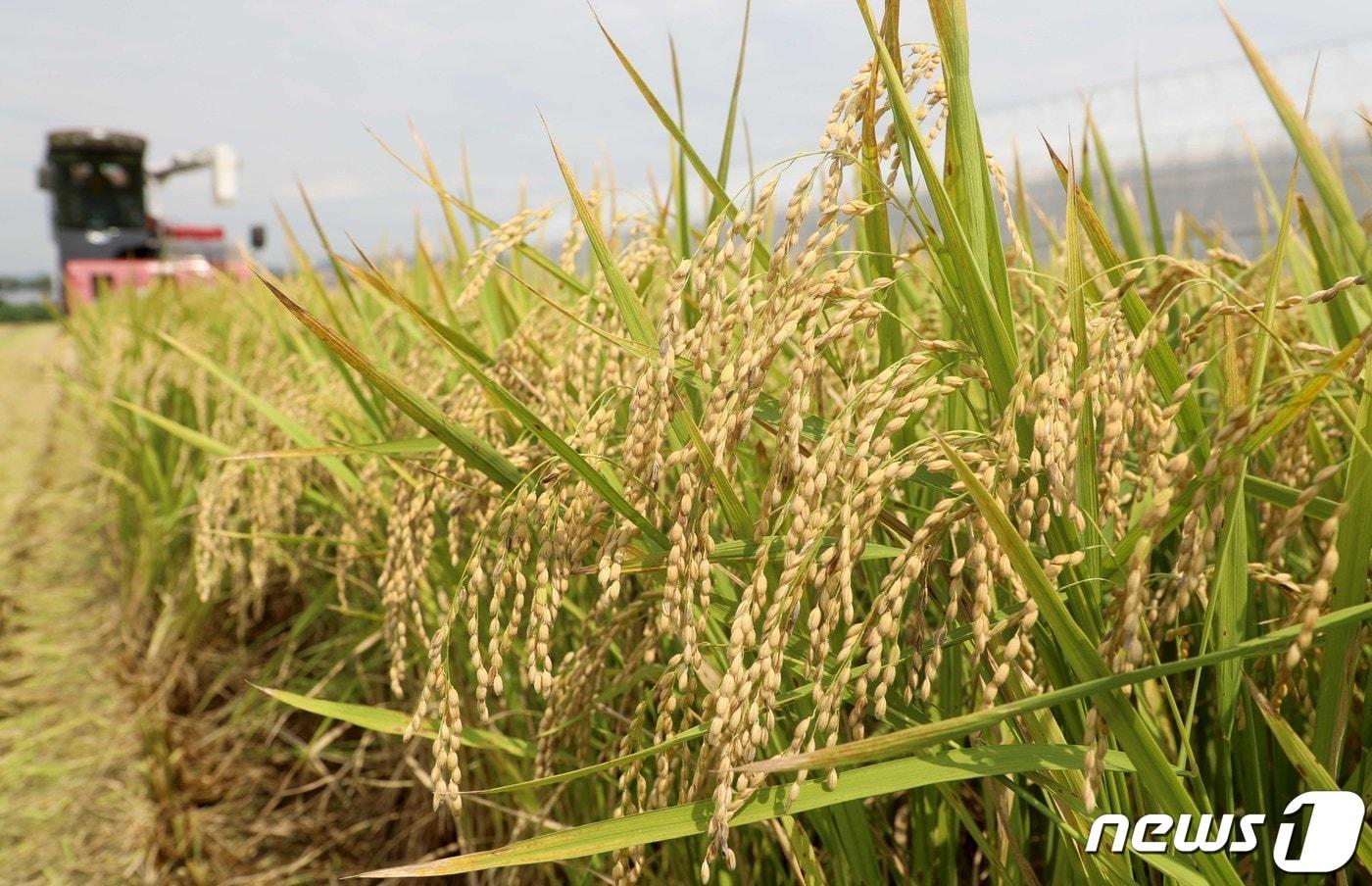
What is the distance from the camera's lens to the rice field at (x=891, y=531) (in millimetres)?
755

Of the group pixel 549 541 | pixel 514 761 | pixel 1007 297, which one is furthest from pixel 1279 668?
pixel 514 761

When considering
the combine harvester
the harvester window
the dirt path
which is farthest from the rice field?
the harvester window

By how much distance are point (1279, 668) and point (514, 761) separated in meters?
1.32

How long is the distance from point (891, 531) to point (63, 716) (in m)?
3.12

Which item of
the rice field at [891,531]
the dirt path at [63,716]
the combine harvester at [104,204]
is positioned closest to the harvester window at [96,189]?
the combine harvester at [104,204]

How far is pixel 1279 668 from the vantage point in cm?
97

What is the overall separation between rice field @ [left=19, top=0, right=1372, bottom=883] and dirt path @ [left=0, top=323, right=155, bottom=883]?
1.14 meters

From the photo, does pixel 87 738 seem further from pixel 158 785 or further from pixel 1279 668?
pixel 1279 668

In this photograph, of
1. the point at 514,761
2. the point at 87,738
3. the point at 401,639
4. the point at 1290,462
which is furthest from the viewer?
the point at 87,738

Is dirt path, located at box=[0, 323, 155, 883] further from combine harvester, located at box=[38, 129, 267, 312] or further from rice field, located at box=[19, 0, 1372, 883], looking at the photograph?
combine harvester, located at box=[38, 129, 267, 312]

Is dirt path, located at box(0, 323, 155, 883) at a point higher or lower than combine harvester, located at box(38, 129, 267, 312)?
lower

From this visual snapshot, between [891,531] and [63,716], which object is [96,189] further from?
[891,531]

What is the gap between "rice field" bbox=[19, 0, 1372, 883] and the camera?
76 centimetres

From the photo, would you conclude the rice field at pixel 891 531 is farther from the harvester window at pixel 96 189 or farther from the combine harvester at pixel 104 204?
the harvester window at pixel 96 189
